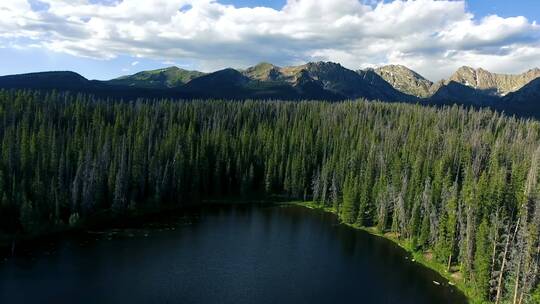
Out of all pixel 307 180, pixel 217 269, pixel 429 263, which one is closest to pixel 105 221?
pixel 217 269

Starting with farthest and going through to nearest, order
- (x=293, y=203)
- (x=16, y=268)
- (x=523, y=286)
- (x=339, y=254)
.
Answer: (x=293, y=203) < (x=339, y=254) < (x=16, y=268) < (x=523, y=286)

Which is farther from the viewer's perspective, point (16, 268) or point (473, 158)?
point (473, 158)

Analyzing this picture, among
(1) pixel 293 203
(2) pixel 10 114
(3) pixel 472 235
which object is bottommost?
(1) pixel 293 203

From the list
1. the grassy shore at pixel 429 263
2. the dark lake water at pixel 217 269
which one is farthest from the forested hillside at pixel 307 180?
the dark lake water at pixel 217 269

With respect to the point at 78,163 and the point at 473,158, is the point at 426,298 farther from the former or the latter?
the point at 473,158

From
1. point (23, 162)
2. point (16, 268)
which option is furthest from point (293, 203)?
point (16, 268)

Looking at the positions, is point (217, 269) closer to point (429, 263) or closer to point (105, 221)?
point (105, 221)

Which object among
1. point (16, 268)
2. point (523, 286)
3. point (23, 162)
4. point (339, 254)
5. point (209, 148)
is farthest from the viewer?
point (209, 148)
